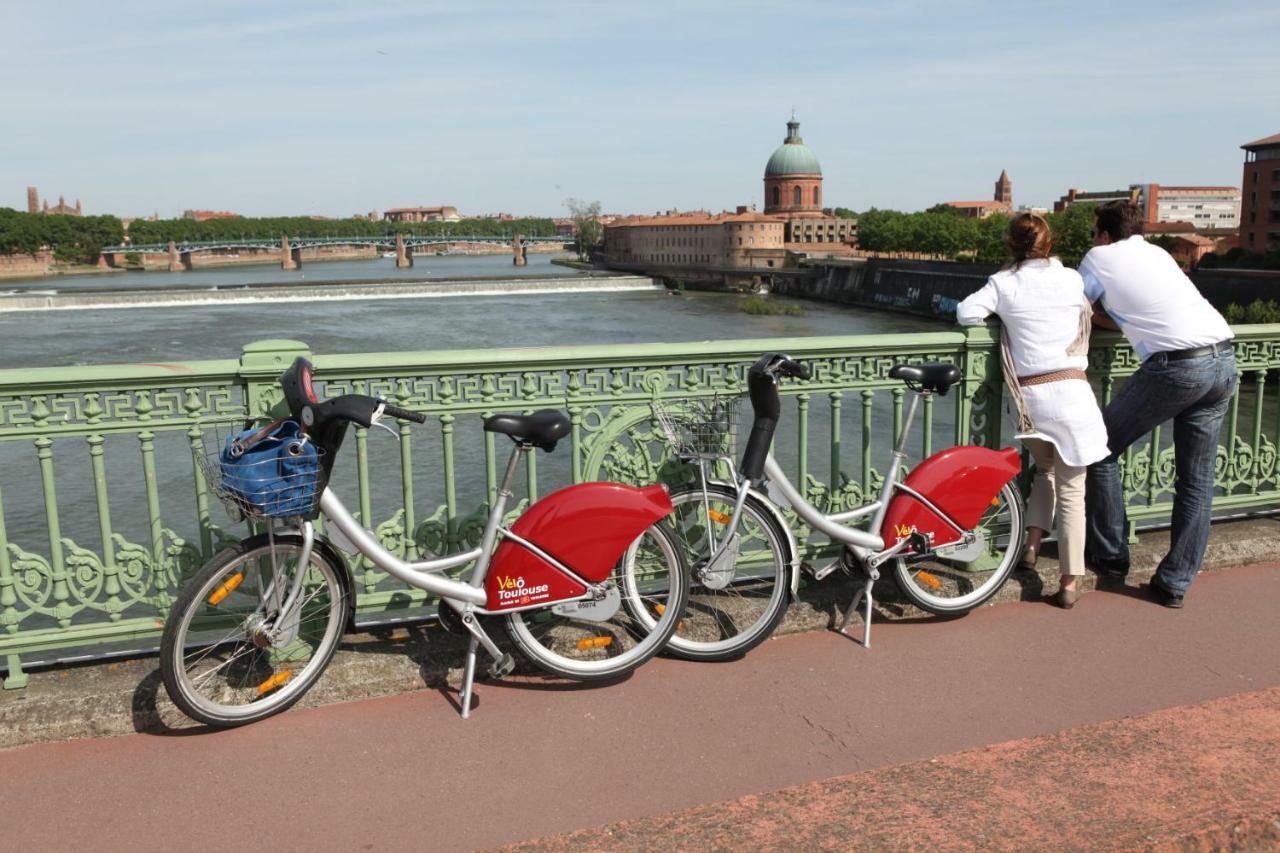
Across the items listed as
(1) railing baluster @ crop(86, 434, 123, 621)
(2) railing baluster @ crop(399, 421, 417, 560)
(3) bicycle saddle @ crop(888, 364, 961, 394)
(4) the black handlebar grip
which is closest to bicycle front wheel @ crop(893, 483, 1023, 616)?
(3) bicycle saddle @ crop(888, 364, 961, 394)

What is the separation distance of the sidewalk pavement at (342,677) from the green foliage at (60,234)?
112991mm

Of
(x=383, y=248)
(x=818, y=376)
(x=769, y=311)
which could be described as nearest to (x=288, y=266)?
(x=383, y=248)

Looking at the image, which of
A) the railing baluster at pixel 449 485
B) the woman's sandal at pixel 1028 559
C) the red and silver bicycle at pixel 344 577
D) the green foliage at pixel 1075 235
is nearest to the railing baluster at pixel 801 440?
the red and silver bicycle at pixel 344 577

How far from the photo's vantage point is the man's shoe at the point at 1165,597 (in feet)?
12.7

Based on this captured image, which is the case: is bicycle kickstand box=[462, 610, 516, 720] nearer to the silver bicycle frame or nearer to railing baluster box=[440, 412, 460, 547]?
railing baluster box=[440, 412, 460, 547]

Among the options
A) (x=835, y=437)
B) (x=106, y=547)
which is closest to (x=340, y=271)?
(x=835, y=437)

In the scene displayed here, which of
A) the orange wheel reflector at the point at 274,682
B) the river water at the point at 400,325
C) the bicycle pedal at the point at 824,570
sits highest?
the bicycle pedal at the point at 824,570

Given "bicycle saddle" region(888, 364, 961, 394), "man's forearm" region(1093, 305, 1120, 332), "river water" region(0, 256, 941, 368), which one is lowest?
"river water" region(0, 256, 941, 368)

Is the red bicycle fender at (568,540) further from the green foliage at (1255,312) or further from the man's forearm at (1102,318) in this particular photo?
the green foliage at (1255,312)

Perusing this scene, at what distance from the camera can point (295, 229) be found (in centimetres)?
13475

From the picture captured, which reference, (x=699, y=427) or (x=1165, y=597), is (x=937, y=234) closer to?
(x=1165, y=597)

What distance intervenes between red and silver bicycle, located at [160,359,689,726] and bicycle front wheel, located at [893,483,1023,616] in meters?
0.92

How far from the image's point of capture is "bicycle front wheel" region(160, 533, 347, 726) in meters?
2.82

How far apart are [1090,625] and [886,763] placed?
1264 millimetres
